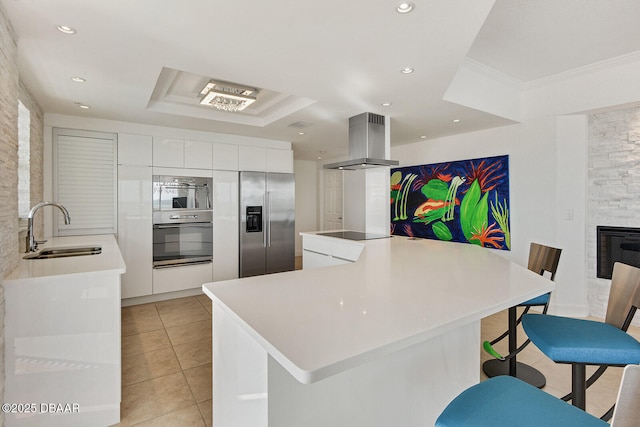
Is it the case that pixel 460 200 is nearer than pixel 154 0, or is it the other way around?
pixel 154 0

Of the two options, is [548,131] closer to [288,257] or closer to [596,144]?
[596,144]

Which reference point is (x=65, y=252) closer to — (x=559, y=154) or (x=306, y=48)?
(x=306, y=48)

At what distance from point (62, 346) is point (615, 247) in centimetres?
492

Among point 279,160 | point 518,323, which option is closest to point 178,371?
point 518,323

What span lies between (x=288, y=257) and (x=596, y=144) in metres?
4.26

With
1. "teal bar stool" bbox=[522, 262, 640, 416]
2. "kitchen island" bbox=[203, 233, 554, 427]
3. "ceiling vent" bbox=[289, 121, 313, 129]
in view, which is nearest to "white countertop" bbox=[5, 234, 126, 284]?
"kitchen island" bbox=[203, 233, 554, 427]

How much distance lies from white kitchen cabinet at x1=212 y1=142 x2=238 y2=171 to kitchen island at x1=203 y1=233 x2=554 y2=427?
326cm

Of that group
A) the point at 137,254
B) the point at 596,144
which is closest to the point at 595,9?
the point at 596,144

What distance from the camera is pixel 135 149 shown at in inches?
159

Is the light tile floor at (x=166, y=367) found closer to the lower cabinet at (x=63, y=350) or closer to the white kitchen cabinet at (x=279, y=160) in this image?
the lower cabinet at (x=63, y=350)

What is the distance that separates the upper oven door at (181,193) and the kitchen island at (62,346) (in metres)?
2.35

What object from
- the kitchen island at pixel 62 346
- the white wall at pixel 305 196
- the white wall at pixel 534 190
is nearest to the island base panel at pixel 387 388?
the kitchen island at pixel 62 346

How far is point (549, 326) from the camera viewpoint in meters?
1.56

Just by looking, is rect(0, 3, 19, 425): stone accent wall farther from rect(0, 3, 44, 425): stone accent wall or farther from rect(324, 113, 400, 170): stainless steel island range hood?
rect(324, 113, 400, 170): stainless steel island range hood
